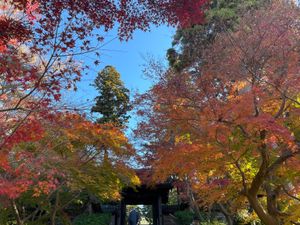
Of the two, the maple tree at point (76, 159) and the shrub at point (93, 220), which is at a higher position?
the maple tree at point (76, 159)

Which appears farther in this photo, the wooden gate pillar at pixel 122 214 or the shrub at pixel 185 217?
the wooden gate pillar at pixel 122 214

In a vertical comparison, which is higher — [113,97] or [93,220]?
[113,97]

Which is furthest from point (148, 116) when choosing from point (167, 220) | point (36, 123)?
point (167, 220)

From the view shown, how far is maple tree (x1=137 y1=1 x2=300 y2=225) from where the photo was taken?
611 cm

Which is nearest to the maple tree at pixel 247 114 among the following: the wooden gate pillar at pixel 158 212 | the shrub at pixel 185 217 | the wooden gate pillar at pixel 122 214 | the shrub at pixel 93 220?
the shrub at pixel 93 220

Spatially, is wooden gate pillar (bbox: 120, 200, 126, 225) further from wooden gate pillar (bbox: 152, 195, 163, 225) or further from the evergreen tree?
the evergreen tree

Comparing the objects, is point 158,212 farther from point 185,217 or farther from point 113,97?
point 113,97

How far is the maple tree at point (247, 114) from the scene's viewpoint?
6113 millimetres

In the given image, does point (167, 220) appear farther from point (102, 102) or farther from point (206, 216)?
point (102, 102)

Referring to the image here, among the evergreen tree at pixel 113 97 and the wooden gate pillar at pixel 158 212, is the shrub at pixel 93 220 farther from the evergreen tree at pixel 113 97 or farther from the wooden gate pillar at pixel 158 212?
the evergreen tree at pixel 113 97

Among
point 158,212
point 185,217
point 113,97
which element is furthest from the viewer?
point 113,97

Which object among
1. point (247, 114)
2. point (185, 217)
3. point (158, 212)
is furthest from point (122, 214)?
point (247, 114)

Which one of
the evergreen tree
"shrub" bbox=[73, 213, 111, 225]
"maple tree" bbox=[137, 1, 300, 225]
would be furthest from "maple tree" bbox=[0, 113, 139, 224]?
the evergreen tree

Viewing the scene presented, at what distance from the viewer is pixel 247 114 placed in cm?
598
